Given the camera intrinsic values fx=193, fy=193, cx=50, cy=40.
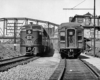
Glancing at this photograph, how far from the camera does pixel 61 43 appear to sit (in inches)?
741

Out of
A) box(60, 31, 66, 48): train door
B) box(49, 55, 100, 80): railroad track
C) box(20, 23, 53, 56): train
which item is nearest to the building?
box(20, 23, 53, 56): train

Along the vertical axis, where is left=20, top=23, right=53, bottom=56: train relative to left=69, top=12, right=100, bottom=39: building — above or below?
below

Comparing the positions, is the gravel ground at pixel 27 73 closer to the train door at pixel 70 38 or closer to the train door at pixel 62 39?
the train door at pixel 62 39

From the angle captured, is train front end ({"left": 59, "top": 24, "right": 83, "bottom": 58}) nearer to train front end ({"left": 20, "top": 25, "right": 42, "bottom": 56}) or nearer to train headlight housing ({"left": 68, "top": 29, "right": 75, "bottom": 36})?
train headlight housing ({"left": 68, "top": 29, "right": 75, "bottom": 36})

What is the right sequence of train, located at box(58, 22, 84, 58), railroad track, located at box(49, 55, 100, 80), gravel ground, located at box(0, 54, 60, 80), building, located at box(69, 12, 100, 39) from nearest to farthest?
1. gravel ground, located at box(0, 54, 60, 80)
2. railroad track, located at box(49, 55, 100, 80)
3. train, located at box(58, 22, 84, 58)
4. building, located at box(69, 12, 100, 39)

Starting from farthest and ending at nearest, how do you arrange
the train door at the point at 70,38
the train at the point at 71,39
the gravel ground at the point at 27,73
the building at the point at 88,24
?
the building at the point at 88,24 → the train door at the point at 70,38 → the train at the point at 71,39 → the gravel ground at the point at 27,73

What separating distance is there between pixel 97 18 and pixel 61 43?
5415 centimetres

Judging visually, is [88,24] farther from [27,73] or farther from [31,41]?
[27,73]

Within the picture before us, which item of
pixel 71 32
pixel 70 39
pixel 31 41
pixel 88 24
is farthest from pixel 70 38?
pixel 88 24

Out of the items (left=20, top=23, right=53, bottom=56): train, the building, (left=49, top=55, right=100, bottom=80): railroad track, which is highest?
the building

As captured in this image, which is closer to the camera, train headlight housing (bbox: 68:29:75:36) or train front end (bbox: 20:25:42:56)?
train headlight housing (bbox: 68:29:75:36)

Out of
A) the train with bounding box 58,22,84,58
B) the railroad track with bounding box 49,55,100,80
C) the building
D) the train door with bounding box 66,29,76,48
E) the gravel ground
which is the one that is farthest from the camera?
the building

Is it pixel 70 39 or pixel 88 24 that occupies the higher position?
pixel 88 24

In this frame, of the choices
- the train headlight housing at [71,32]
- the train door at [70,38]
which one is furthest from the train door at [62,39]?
the train headlight housing at [71,32]
